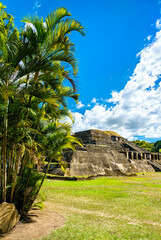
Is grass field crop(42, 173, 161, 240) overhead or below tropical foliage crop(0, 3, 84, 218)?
below

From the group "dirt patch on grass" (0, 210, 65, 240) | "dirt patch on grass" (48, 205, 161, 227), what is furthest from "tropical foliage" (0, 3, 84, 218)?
"dirt patch on grass" (48, 205, 161, 227)

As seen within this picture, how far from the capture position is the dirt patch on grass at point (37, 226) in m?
4.10

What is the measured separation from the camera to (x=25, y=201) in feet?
17.4

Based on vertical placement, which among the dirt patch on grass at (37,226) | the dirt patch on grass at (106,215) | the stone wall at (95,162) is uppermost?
the stone wall at (95,162)

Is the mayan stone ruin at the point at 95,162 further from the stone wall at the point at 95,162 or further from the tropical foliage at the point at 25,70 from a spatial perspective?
the tropical foliage at the point at 25,70

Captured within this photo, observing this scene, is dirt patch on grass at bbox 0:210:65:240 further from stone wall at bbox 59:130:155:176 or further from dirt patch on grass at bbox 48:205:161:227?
stone wall at bbox 59:130:155:176

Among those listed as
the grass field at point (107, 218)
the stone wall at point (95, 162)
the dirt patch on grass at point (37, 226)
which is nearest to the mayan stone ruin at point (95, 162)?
the stone wall at point (95, 162)

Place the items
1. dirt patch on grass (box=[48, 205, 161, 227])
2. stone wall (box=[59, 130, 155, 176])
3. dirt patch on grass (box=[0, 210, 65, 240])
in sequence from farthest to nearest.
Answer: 1. stone wall (box=[59, 130, 155, 176])
2. dirt patch on grass (box=[48, 205, 161, 227])
3. dirt patch on grass (box=[0, 210, 65, 240])

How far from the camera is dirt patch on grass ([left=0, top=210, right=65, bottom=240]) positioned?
4102mm

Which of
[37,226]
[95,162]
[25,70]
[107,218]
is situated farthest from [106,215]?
[95,162]

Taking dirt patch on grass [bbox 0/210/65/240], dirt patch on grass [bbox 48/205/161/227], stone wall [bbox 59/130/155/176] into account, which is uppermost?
stone wall [bbox 59/130/155/176]

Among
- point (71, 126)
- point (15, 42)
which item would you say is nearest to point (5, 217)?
point (71, 126)

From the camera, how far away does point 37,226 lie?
472cm

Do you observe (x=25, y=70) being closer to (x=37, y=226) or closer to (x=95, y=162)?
(x=37, y=226)
